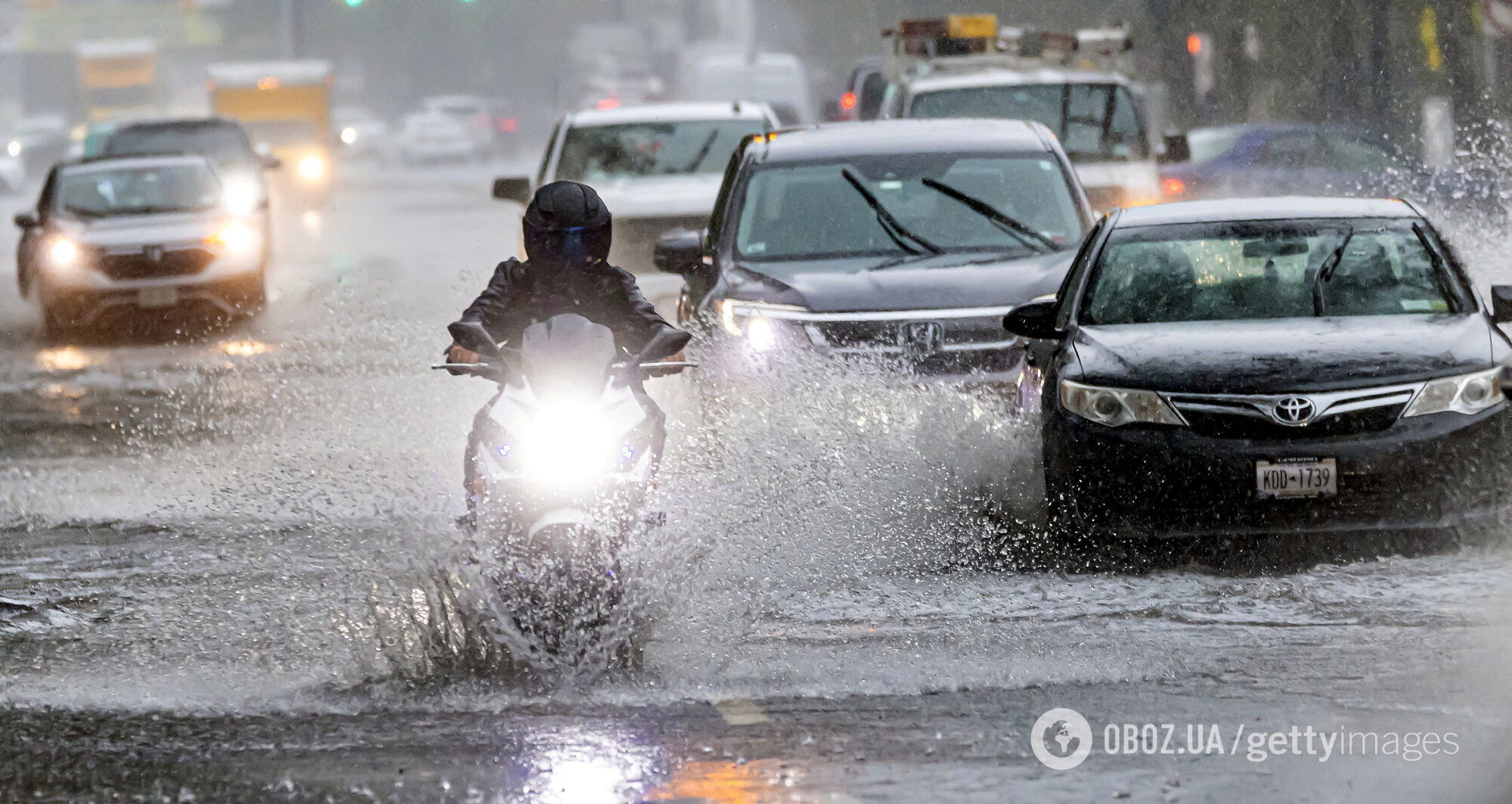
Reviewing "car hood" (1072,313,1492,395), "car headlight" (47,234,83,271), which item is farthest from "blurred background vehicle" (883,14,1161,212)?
"car headlight" (47,234,83,271)

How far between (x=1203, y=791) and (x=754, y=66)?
30972mm

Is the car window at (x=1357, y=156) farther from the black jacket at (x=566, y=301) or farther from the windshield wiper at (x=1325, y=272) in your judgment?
the black jacket at (x=566, y=301)

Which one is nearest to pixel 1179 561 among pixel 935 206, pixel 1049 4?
pixel 935 206

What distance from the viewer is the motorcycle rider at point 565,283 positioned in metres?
7.30

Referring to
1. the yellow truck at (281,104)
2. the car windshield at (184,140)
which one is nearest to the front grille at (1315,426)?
the car windshield at (184,140)

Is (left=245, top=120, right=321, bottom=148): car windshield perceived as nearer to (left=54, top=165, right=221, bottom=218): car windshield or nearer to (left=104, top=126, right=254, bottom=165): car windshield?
(left=104, top=126, right=254, bottom=165): car windshield

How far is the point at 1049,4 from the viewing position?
1714 inches

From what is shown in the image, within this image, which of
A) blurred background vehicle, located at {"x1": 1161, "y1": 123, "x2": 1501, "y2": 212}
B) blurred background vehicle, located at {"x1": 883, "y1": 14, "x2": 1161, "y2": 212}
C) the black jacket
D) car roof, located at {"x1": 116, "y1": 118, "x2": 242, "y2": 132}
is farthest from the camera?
car roof, located at {"x1": 116, "y1": 118, "x2": 242, "y2": 132}

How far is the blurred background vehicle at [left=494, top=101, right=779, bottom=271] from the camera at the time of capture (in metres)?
17.7

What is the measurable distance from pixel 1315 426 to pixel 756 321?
3.25 metres

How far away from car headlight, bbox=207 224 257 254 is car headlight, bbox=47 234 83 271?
108cm

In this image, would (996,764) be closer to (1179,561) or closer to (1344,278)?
(1179,561)

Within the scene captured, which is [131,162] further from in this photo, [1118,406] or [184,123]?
[1118,406]

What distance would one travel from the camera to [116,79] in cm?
7038
